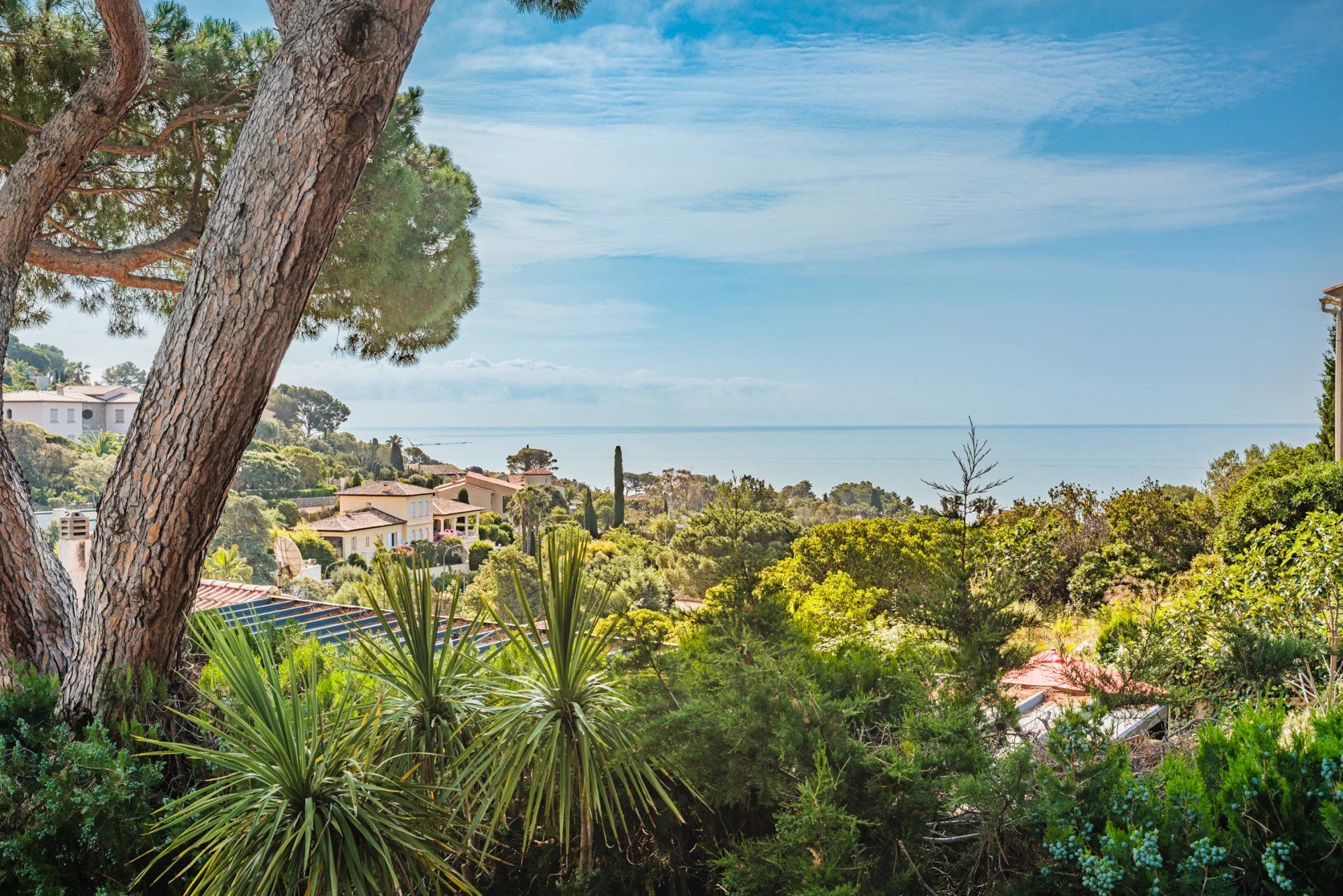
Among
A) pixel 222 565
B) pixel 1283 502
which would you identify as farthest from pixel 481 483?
pixel 1283 502

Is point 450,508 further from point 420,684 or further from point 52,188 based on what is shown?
point 420,684

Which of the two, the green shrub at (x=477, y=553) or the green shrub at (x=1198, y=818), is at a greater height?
the green shrub at (x=1198, y=818)

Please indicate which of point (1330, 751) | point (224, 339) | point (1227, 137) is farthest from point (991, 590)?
point (1227, 137)

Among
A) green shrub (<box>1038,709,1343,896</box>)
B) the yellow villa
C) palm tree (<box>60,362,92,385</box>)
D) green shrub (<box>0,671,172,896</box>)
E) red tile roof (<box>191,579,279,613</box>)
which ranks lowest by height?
the yellow villa

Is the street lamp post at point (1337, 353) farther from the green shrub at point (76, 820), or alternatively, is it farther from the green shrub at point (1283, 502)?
the green shrub at point (76, 820)

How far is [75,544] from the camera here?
28.8ft

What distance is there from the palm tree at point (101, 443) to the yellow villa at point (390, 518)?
10215mm

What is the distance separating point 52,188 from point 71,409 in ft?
163

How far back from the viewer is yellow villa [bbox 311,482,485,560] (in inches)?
1250

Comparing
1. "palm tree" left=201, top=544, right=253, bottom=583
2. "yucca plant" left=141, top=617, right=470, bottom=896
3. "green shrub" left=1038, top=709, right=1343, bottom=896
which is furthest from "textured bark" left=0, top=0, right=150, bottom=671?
"palm tree" left=201, top=544, right=253, bottom=583

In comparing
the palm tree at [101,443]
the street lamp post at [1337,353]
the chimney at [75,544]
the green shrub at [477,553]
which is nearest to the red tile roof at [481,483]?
the green shrub at [477,553]

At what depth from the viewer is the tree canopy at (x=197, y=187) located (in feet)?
16.0

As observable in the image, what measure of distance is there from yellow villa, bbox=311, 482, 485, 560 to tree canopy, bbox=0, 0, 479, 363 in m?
26.7

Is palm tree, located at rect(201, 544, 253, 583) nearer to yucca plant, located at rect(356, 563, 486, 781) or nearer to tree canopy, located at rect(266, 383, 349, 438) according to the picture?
yucca plant, located at rect(356, 563, 486, 781)
